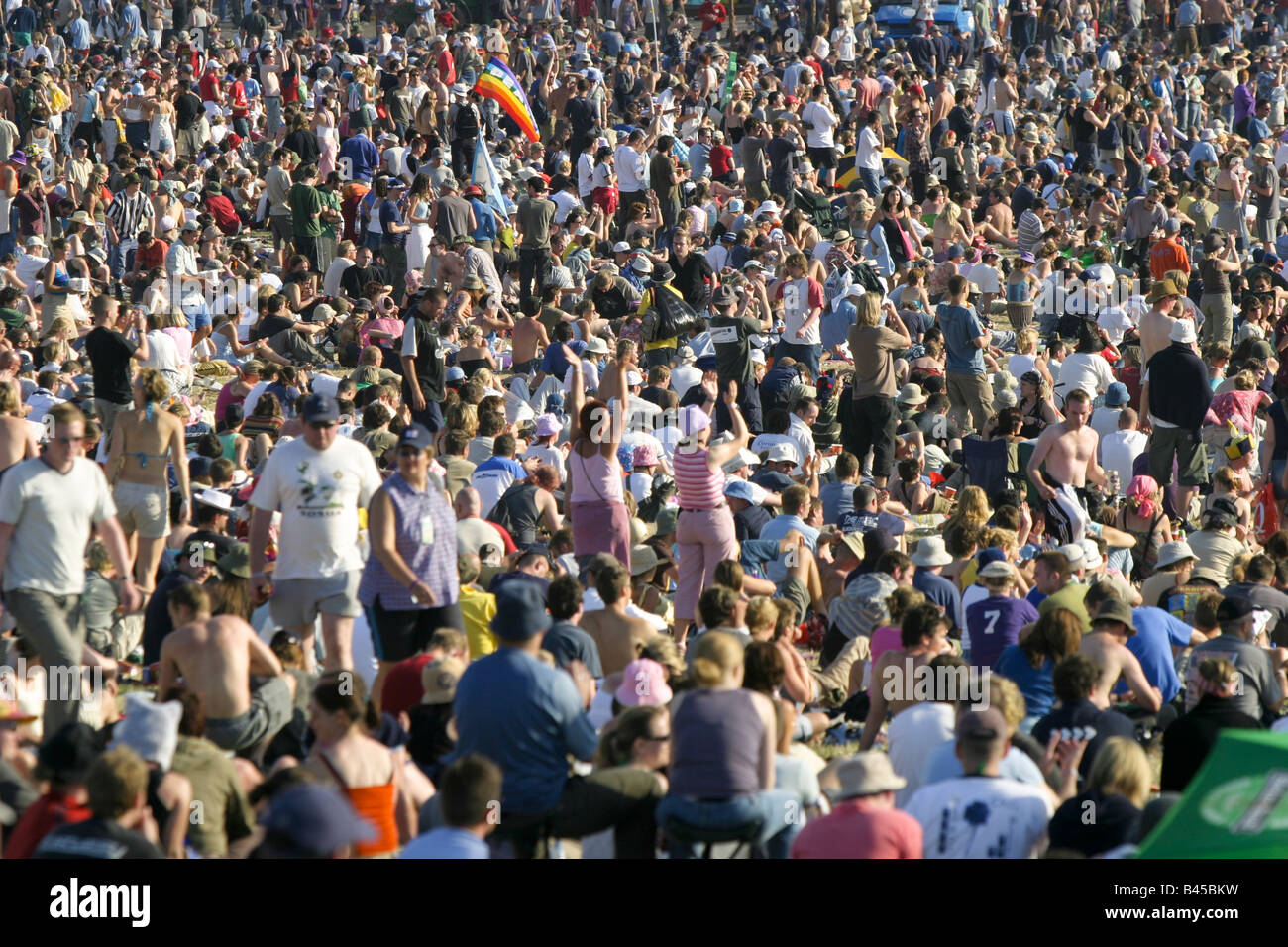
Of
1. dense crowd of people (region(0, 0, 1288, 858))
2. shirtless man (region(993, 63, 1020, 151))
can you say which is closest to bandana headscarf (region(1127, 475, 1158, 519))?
dense crowd of people (region(0, 0, 1288, 858))

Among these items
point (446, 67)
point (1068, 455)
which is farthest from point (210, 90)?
point (1068, 455)

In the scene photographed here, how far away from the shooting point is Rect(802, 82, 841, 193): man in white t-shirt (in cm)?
2306

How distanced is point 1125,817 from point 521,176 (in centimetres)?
1730

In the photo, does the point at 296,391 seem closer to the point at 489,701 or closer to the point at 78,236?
the point at 78,236

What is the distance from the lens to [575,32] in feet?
94.7

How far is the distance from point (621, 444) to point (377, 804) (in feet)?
20.6

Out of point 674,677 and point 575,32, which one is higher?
point 575,32

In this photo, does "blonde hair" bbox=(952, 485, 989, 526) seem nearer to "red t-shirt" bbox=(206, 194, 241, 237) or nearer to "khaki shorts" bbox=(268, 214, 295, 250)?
"khaki shorts" bbox=(268, 214, 295, 250)

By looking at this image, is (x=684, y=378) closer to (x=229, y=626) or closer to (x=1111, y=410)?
(x=1111, y=410)

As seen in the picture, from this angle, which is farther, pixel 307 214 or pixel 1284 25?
pixel 1284 25

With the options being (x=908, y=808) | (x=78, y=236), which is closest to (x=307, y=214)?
(x=78, y=236)

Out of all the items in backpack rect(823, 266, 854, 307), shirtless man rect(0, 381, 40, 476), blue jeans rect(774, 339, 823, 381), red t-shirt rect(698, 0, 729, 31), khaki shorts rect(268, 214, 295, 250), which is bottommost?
shirtless man rect(0, 381, 40, 476)

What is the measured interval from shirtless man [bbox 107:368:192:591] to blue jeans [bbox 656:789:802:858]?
14.1ft

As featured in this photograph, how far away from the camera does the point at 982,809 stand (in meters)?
6.07
